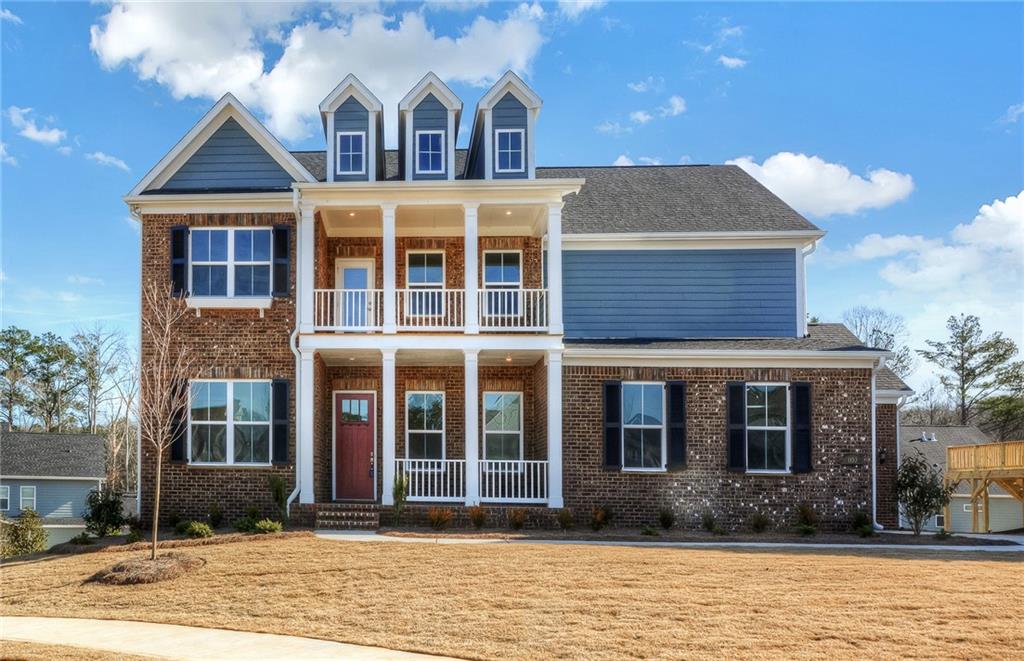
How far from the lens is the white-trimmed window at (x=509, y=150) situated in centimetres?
2003

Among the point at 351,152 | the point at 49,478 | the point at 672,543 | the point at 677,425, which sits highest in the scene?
the point at 351,152

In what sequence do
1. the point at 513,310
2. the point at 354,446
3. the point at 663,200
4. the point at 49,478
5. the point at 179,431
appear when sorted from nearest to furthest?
the point at 179,431 → the point at 513,310 → the point at 354,446 → the point at 663,200 → the point at 49,478

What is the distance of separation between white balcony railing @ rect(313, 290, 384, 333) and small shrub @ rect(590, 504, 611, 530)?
5.80 metres

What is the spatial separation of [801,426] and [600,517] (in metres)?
4.67

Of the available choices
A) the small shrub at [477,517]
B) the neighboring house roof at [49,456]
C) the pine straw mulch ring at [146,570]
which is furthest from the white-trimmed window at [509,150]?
the neighboring house roof at [49,456]

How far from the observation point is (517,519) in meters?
17.7

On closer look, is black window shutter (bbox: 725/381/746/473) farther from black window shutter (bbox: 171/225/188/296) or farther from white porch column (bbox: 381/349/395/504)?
black window shutter (bbox: 171/225/188/296)

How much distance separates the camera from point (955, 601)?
37.3 feet

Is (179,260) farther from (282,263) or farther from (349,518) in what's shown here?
(349,518)

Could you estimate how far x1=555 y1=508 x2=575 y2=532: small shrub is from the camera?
17719 mm

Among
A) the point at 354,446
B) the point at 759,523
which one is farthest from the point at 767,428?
the point at 354,446

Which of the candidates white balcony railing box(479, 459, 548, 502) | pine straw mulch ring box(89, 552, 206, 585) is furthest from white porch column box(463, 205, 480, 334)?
pine straw mulch ring box(89, 552, 206, 585)

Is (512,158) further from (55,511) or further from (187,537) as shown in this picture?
(55,511)

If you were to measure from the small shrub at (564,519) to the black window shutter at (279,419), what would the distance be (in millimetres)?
5655
